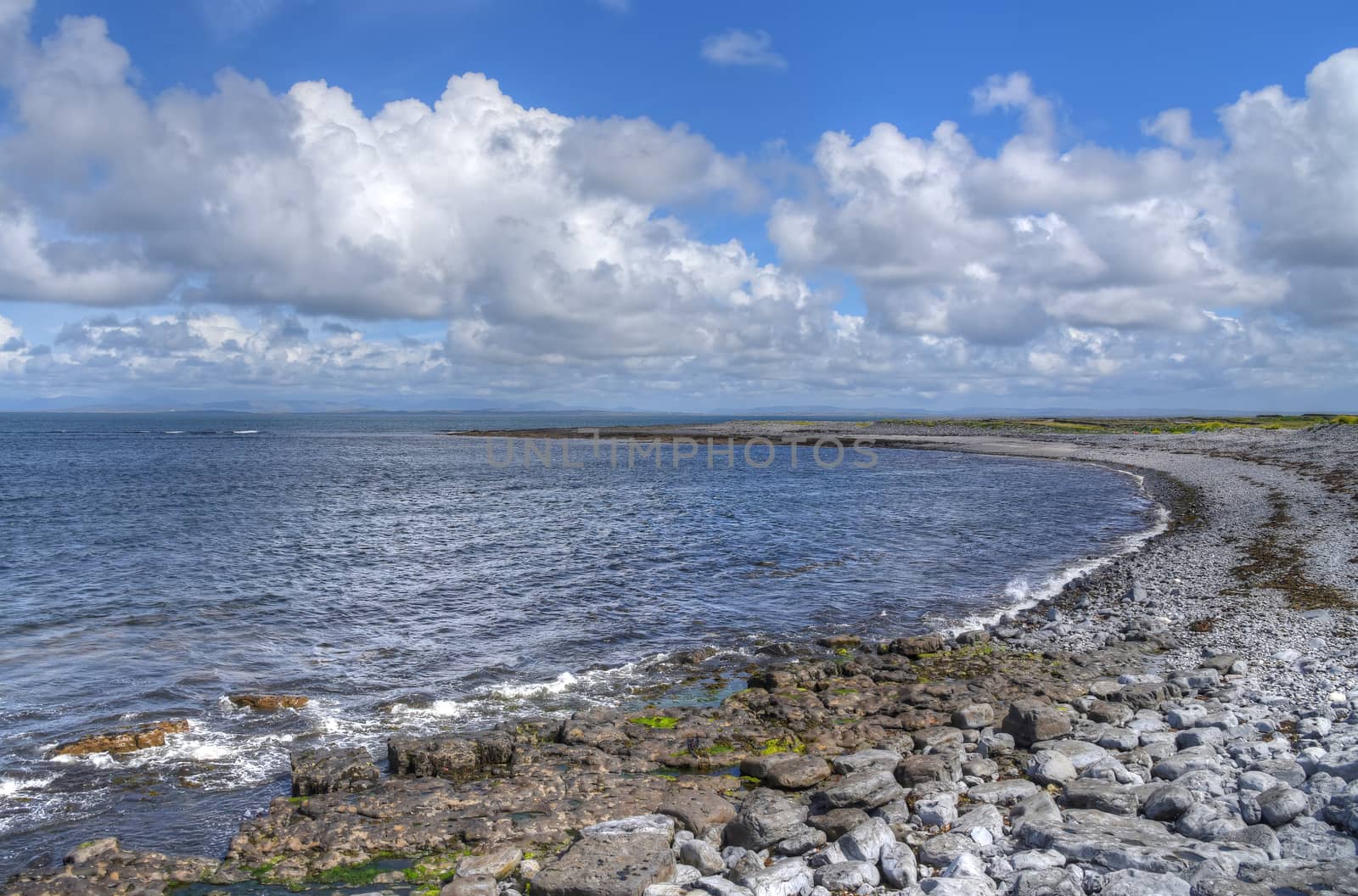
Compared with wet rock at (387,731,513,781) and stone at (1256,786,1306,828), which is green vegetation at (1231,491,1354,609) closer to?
stone at (1256,786,1306,828)

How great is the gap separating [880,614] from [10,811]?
935 inches

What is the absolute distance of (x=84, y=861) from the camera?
11.7 metres

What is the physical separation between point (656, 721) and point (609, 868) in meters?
7.11

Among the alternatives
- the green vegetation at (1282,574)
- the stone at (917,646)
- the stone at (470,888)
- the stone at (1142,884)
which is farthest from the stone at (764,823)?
the green vegetation at (1282,574)

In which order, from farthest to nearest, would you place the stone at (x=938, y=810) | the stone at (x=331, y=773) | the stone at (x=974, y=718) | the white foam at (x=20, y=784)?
the stone at (x=974, y=718)
the white foam at (x=20, y=784)
the stone at (x=331, y=773)
the stone at (x=938, y=810)

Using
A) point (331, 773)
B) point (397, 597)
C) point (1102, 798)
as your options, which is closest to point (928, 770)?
point (1102, 798)

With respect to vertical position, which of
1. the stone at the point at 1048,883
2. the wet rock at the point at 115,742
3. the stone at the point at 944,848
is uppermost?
the stone at the point at 1048,883

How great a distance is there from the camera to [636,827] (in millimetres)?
11891

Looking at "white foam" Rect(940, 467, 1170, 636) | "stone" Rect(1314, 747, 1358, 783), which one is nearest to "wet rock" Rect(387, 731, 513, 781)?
"stone" Rect(1314, 747, 1358, 783)

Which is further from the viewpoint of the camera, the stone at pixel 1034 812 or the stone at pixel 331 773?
the stone at pixel 331 773

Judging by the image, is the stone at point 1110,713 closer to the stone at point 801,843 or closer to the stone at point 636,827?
the stone at point 801,843

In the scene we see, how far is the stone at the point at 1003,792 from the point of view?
12.3 metres

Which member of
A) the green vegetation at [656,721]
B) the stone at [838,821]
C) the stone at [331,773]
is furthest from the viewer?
the green vegetation at [656,721]

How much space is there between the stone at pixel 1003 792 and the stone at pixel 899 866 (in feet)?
8.42
